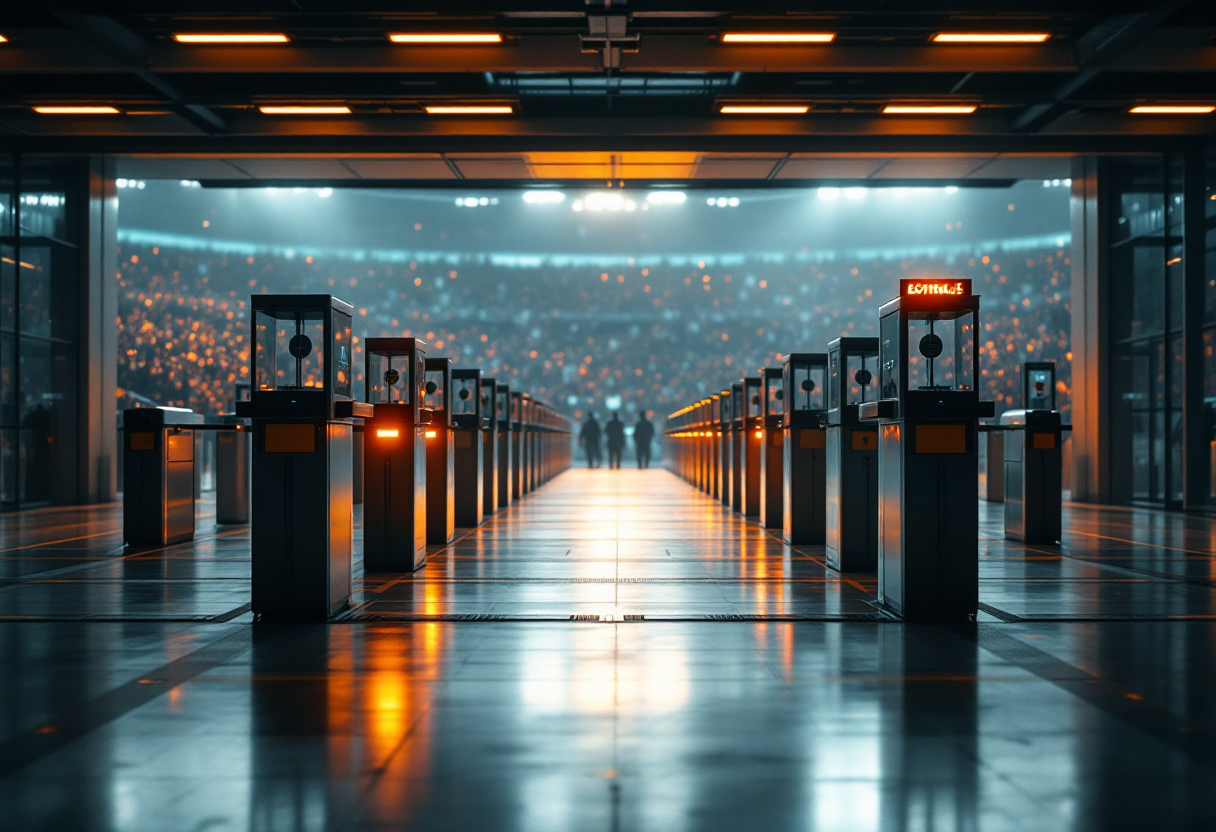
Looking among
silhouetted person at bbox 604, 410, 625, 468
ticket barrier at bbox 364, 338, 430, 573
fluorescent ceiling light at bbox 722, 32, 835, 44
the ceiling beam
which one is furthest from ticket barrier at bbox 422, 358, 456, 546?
A: silhouetted person at bbox 604, 410, 625, 468

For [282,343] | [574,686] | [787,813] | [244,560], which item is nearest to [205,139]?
[244,560]

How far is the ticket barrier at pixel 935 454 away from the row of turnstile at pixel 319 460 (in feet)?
12.5

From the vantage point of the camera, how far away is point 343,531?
7281 mm

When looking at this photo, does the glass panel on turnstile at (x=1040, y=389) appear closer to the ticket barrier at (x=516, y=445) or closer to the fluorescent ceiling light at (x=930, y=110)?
the fluorescent ceiling light at (x=930, y=110)

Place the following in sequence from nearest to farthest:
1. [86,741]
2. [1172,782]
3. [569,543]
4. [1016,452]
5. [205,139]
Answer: [1172,782]
[86,741]
[569,543]
[1016,452]
[205,139]

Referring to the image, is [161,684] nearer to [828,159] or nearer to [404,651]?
[404,651]

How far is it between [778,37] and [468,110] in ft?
17.7

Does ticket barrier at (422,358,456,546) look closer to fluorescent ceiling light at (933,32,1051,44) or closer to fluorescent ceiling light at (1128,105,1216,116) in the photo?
fluorescent ceiling light at (933,32,1051,44)

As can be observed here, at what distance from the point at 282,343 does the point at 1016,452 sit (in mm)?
9078

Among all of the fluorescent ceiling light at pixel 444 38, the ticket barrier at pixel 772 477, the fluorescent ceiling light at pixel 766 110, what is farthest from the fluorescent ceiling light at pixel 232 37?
the ticket barrier at pixel 772 477

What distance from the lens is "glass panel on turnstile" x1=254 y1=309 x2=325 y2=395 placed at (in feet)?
23.0

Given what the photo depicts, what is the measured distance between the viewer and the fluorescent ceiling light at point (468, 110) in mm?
15367

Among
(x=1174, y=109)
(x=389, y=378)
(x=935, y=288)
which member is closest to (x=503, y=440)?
(x=389, y=378)

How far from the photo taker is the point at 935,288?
6.94 meters
